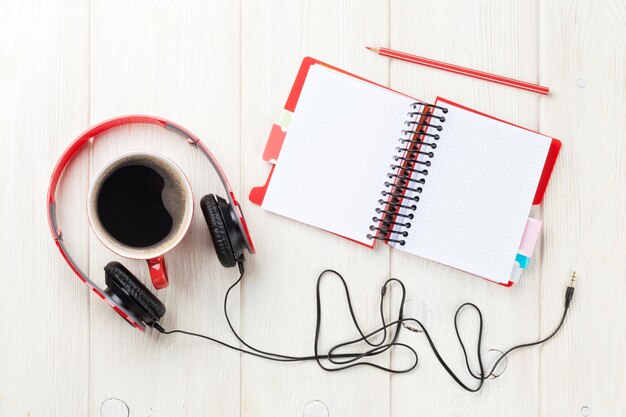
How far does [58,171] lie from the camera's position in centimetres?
86

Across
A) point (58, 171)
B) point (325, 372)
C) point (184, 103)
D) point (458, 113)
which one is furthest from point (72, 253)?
point (458, 113)

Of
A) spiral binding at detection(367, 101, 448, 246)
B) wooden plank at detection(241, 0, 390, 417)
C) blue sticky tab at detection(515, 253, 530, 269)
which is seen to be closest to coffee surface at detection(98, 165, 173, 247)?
wooden plank at detection(241, 0, 390, 417)

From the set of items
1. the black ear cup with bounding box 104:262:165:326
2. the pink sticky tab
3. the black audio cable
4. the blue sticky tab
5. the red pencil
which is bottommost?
the black audio cable

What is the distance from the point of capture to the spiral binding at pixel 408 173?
890mm

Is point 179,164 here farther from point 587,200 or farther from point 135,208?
point 587,200

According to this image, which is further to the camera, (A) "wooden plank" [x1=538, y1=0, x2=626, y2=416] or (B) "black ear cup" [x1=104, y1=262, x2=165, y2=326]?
(A) "wooden plank" [x1=538, y1=0, x2=626, y2=416]

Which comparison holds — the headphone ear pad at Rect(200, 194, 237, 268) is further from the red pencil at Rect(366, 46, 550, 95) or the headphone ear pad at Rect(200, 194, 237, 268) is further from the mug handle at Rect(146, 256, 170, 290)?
the red pencil at Rect(366, 46, 550, 95)

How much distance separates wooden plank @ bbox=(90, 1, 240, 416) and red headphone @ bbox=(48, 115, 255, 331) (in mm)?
46

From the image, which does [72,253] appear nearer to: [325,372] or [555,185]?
[325,372]

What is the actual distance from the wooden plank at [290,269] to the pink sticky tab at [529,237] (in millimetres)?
218

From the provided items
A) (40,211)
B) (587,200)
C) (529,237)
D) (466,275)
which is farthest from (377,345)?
(40,211)

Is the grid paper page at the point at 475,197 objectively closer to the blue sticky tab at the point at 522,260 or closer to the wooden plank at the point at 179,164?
the blue sticky tab at the point at 522,260

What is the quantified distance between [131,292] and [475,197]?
489mm

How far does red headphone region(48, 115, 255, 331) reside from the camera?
32.3 inches
